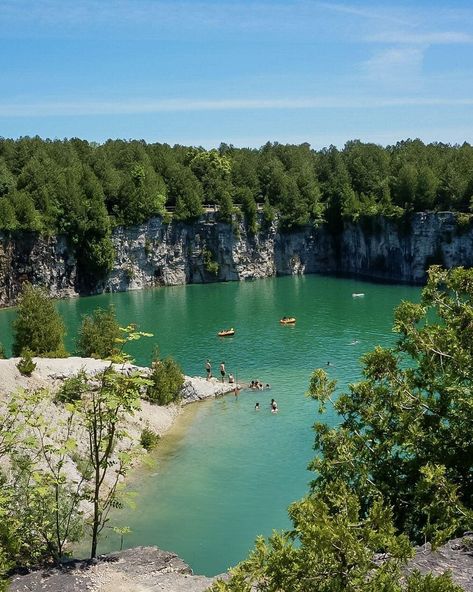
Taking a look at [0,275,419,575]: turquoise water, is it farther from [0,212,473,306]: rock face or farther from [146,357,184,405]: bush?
[0,212,473,306]: rock face

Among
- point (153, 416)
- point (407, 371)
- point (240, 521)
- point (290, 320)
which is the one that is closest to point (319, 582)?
point (407, 371)

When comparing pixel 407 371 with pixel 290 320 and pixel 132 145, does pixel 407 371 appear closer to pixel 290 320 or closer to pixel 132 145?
pixel 290 320

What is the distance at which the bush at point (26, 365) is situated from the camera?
3940 centimetres

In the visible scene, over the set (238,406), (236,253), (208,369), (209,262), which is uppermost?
(236,253)

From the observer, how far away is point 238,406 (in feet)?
154

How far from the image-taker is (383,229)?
4112 inches

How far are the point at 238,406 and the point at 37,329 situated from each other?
1371cm

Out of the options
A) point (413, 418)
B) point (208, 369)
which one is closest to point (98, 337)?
point (208, 369)

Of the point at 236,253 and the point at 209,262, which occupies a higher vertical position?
the point at 236,253

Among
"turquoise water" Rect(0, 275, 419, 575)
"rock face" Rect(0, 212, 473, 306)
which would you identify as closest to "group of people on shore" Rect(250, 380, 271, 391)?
"turquoise water" Rect(0, 275, 419, 575)

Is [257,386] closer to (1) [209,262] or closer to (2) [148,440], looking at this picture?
(2) [148,440]

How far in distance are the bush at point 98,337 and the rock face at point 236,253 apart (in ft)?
152

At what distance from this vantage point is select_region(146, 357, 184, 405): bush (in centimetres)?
4469

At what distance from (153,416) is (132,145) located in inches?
3144
